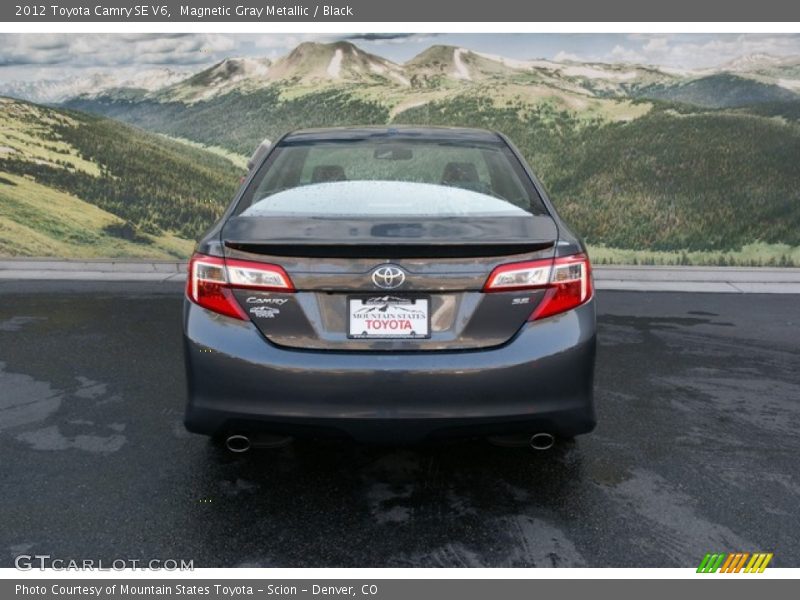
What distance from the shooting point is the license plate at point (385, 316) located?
3160mm

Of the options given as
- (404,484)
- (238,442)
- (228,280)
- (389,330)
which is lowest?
(404,484)

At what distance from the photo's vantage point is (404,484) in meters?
3.77

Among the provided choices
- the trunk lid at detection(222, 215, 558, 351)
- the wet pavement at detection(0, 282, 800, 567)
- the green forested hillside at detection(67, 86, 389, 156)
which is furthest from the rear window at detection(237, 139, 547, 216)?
the green forested hillside at detection(67, 86, 389, 156)

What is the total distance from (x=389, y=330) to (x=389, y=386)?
22 cm

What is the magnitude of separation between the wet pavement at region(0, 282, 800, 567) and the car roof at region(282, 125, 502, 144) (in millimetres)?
1653

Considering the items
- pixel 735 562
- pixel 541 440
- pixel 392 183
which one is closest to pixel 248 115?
pixel 392 183

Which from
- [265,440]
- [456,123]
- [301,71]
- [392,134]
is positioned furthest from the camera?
[456,123]

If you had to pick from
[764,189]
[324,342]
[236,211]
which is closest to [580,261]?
[324,342]

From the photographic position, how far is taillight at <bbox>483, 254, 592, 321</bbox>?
3.19 metres

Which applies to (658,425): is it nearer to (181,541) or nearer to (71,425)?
(181,541)

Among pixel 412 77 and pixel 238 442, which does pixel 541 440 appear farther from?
pixel 412 77

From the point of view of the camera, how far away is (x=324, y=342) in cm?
317

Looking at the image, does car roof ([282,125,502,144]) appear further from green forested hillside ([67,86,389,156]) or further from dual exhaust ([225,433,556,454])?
green forested hillside ([67,86,389,156])

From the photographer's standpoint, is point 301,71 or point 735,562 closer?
point 735,562
